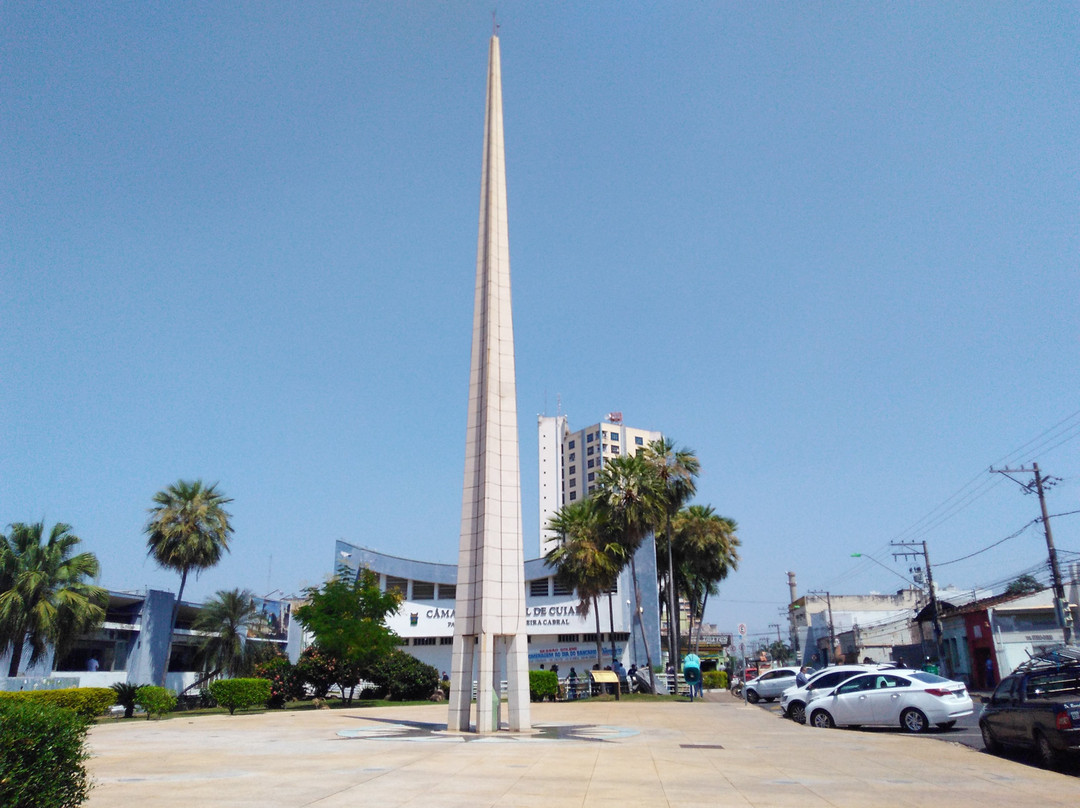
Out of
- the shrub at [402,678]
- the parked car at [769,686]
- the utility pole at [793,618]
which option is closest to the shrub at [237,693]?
the shrub at [402,678]

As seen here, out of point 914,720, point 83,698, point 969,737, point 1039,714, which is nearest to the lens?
point 1039,714

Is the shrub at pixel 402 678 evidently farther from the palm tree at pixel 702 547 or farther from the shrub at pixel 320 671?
the palm tree at pixel 702 547

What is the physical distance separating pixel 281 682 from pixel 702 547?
3580 centimetres

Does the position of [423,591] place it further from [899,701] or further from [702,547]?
[899,701]

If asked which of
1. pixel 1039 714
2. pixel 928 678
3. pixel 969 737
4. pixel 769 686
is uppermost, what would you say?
pixel 928 678

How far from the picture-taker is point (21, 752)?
6.34m

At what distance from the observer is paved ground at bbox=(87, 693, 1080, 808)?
9.45 metres

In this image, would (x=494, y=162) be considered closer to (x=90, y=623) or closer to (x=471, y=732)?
(x=471, y=732)

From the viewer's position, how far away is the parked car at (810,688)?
25406mm

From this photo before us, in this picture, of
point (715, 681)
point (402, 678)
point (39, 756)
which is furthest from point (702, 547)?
point (39, 756)

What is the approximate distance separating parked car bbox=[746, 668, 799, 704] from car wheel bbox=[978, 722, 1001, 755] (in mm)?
23616

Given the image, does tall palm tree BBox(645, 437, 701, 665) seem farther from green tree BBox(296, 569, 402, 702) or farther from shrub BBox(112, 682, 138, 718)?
shrub BBox(112, 682, 138, 718)

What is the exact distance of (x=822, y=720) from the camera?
22.3m

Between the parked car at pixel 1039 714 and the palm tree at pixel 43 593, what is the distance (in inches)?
1448
